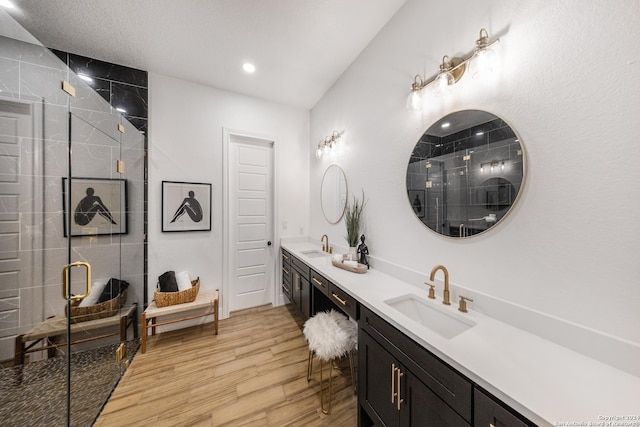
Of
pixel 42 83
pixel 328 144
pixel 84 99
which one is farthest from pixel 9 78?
pixel 328 144

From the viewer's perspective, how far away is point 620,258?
30.4 inches

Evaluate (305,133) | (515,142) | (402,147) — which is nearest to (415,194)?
(402,147)

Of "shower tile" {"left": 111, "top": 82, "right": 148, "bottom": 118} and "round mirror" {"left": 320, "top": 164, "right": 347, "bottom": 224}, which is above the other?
"shower tile" {"left": 111, "top": 82, "right": 148, "bottom": 118}

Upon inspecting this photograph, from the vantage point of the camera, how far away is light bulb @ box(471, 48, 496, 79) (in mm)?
1106

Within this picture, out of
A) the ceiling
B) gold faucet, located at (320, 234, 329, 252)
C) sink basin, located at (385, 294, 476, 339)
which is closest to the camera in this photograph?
sink basin, located at (385, 294, 476, 339)

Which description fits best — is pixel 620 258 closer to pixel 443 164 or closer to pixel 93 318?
pixel 443 164

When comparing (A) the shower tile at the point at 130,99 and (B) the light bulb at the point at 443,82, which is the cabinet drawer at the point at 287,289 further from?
(A) the shower tile at the point at 130,99

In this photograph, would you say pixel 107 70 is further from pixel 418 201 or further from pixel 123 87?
pixel 418 201

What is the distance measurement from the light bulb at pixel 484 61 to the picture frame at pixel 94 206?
2720mm

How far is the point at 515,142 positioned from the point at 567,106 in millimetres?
199

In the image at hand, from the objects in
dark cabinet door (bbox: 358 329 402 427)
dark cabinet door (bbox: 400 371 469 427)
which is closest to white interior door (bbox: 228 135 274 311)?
dark cabinet door (bbox: 358 329 402 427)

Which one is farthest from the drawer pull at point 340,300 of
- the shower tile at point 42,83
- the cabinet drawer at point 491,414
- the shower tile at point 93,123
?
the shower tile at point 42,83

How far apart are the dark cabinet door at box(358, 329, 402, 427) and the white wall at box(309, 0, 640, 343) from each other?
65 centimetres

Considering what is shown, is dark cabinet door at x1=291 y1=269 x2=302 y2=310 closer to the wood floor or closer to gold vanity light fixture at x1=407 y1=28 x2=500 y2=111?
the wood floor
